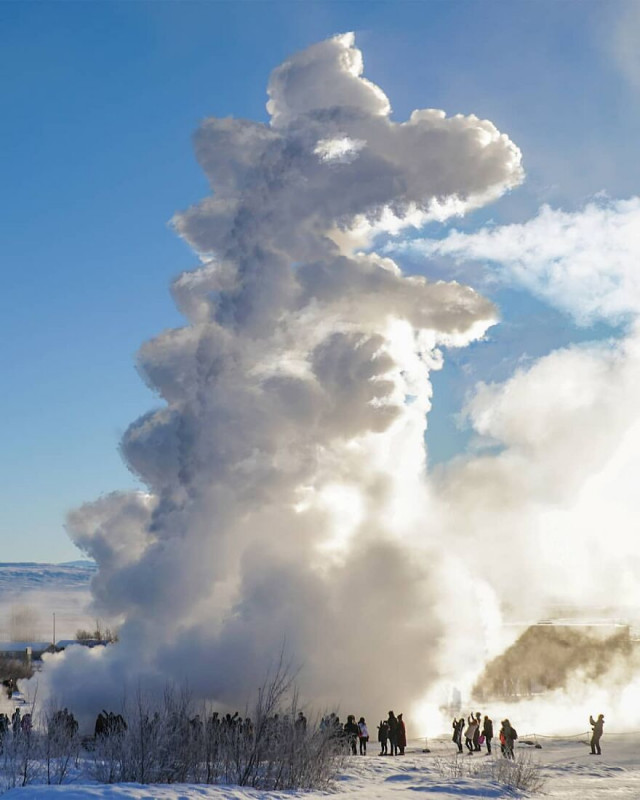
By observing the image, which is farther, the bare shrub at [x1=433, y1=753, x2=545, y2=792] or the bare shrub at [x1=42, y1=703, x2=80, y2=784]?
the bare shrub at [x1=433, y1=753, x2=545, y2=792]

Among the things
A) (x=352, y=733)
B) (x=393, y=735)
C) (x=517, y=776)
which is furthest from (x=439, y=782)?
(x=352, y=733)

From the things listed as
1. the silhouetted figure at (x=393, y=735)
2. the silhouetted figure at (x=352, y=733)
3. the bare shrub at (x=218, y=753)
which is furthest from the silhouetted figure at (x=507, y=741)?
the bare shrub at (x=218, y=753)

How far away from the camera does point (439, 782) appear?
32.4 meters

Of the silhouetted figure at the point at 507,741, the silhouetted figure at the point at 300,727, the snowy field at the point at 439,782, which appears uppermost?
the silhouetted figure at the point at 300,727

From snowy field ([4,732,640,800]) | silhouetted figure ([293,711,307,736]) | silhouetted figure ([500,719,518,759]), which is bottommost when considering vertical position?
snowy field ([4,732,640,800])

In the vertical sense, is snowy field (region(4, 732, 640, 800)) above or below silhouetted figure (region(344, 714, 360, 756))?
below

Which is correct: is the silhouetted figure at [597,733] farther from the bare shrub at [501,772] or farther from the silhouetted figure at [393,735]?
the silhouetted figure at [393,735]

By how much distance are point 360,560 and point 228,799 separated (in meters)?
35.9

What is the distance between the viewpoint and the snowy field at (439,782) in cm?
2303

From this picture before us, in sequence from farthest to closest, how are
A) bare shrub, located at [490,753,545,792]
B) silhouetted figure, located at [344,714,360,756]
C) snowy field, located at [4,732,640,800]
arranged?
1. silhouetted figure, located at [344,714,360,756]
2. bare shrub, located at [490,753,545,792]
3. snowy field, located at [4,732,640,800]

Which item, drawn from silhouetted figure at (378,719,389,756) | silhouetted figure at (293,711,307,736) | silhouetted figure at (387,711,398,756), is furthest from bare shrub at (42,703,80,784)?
silhouetted figure at (378,719,389,756)

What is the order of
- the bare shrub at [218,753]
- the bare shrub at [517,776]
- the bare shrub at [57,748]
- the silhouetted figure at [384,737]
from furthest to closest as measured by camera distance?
the silhouetted figure at [384,737] → the bare shrub at [517,776] → the bare shrub at [57,748] → the bare shrub at [218,753]

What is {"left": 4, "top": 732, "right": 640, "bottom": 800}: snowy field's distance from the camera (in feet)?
75.6

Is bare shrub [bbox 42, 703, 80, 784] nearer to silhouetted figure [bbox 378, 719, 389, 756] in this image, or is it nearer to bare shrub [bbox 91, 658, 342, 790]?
bare shrub [bbox 91, 658, 342, 790]
